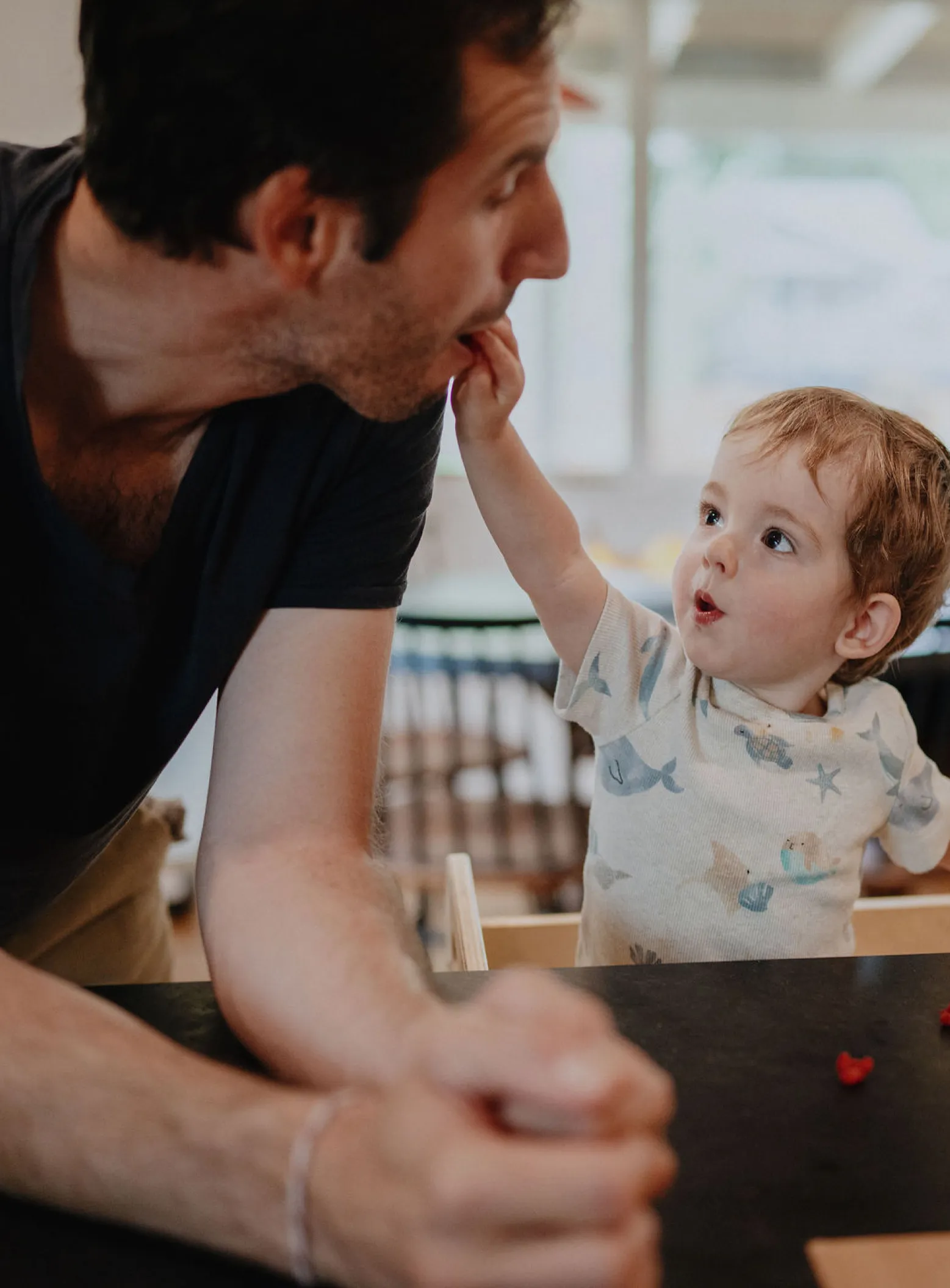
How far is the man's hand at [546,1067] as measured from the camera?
1.65 ft

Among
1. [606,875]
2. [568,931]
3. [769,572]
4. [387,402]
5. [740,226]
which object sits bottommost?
[568,931]

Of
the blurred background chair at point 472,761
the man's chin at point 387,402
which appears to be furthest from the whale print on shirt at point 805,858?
the blurred background chair at point 472,761

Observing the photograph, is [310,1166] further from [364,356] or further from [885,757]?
[885,757]

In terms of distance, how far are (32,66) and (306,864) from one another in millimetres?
3006

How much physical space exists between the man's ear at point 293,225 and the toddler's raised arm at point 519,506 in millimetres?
222

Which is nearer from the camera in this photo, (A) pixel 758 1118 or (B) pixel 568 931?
(A) pixel 758 1118

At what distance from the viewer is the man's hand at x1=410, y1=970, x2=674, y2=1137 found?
50 cm

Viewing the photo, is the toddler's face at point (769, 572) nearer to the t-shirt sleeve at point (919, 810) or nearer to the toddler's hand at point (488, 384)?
the t-shirt sleeve at point (919, 810)

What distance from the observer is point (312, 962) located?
784 millimetres

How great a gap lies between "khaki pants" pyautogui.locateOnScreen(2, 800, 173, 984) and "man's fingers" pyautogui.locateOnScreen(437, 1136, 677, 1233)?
79 cm

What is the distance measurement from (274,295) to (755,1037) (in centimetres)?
65

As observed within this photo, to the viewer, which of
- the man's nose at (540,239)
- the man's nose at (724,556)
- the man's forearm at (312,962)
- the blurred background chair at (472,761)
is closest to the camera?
the man's forearm at (312,962)

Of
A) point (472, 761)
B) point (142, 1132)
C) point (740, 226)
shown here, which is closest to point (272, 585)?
point (142, 1132)

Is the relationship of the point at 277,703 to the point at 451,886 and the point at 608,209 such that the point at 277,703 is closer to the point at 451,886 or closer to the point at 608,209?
the point at 451,886
